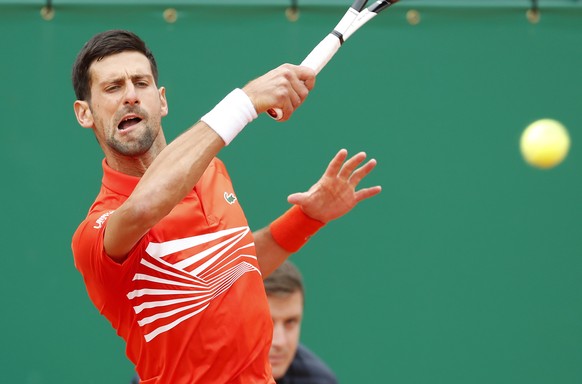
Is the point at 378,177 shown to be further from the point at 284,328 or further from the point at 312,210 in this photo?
the point at 312,210

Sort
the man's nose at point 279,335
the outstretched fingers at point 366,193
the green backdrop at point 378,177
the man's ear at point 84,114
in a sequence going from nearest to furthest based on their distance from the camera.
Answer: the man's ear at point 84,114, the outstretched fingers at point 366,193, the man's nose at point 279,335, the green backdrop at point 378,177

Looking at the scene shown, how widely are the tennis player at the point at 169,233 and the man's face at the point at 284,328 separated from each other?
0.93 meters

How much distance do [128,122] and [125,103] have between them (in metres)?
0.07

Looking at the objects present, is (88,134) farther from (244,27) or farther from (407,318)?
(407,318)

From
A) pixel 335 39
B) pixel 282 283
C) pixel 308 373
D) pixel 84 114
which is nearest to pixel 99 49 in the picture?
pixel 84 114

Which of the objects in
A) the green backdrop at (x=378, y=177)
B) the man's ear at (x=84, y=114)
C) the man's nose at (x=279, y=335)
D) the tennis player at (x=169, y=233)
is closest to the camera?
the tennis player at (x=169, y=233)

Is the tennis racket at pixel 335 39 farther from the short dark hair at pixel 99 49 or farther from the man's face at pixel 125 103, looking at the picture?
the short dark hair at pixel 99 49

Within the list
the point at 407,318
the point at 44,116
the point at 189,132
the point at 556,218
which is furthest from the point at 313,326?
the point at 189,132

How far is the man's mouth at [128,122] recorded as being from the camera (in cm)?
261

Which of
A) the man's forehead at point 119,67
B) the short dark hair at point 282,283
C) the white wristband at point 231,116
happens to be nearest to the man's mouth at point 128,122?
the man's forehead at point 119,67

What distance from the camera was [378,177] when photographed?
450 centimetres

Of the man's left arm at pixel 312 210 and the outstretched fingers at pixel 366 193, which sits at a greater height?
the outstretched fingers at pixel 366 193

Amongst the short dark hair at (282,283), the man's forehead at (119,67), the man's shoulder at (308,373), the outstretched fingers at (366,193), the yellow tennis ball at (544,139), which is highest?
the yellow tennis ball at (544,139)

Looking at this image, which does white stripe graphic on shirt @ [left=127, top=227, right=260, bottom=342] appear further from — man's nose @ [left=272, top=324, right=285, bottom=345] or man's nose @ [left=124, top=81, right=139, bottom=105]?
man's nose @ [left=272, top=324, right=285, bottom=345]
